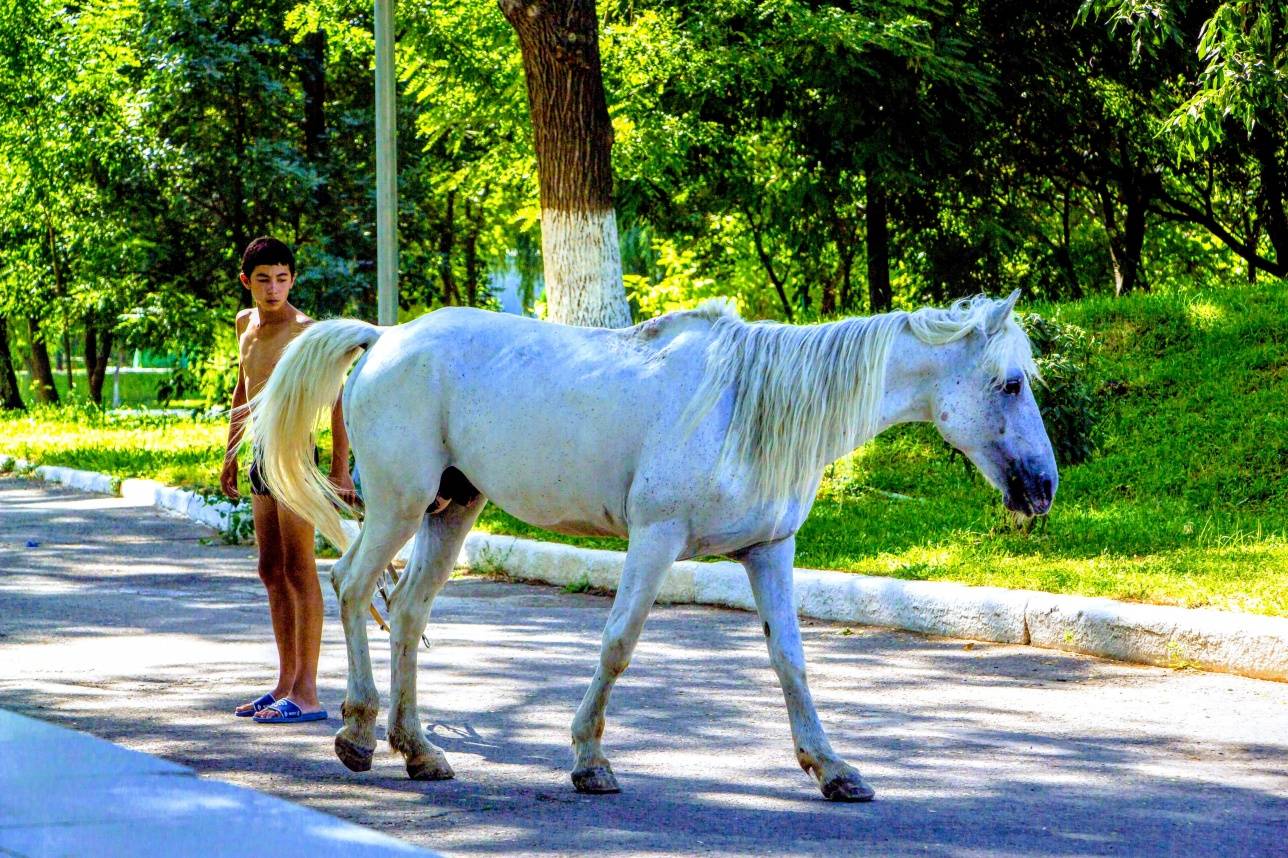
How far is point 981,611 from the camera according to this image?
8.48 meters

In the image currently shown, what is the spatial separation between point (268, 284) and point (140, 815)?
277 cm

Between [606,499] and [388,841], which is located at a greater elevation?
[606,499]

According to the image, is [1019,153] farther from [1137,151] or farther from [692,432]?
[692,432]

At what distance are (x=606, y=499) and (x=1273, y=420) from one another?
28.5 ft

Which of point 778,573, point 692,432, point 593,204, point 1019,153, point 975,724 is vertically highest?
point 1019,153

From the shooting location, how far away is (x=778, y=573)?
5.43 m

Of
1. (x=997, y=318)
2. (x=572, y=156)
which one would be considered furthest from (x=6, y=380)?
(x=997, y=318)

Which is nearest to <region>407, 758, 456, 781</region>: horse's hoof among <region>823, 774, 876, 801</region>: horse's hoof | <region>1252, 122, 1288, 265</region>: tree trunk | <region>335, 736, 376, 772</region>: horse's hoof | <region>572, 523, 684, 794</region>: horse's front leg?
<region>335, 736, 376, 772</region>: horse's hoof

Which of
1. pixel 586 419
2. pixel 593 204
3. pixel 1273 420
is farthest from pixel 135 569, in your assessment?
pixel 1273 420

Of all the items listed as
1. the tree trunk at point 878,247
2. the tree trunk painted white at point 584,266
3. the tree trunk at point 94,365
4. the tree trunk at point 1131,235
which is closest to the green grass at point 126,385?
the tree trunk at point 94,365

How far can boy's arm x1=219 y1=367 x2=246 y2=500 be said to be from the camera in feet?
22.2

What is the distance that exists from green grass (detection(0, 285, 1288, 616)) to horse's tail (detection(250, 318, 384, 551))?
2001 mm

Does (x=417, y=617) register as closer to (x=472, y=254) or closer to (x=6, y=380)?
(x=472, y=254)

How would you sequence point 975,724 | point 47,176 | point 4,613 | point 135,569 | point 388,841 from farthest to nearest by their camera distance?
1. point 47,176
2. point 135,569
3. point 4,613
4. point 975,724
5. point 388,841
